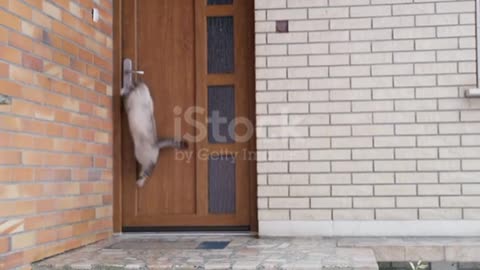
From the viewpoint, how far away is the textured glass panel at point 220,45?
13.7ft

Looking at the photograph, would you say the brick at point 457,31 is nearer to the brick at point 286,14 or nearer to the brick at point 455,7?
the brick at point 455,7

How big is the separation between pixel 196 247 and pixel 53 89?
129cm

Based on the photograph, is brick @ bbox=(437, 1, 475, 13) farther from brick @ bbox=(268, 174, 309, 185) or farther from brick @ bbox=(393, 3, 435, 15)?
brick @ bbox=(268, 174, 309, 185)

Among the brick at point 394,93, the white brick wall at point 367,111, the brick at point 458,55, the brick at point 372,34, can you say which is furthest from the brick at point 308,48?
the brick at point 458,55

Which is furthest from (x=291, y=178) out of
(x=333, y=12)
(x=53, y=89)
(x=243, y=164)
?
(x=53, y=89)

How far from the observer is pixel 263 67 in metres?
3.96

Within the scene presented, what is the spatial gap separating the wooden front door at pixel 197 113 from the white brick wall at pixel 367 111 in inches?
9.0

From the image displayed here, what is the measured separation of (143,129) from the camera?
411cm

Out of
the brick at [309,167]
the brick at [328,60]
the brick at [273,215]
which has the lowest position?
the brick at [273,215]

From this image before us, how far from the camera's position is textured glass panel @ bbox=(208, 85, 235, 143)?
163 inches

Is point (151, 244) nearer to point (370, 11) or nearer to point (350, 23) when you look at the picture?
point (350, 23)

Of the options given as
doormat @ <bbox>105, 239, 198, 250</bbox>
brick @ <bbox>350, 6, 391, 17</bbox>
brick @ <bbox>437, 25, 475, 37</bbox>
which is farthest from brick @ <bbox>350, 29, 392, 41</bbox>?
doormat @ <bbox>105, 239, 198, 250</bbox>

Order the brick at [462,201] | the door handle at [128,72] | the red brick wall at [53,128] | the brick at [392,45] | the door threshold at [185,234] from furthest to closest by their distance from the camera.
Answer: the door handle at [128,72] → the door threshold at [185,234] → the brick at [392,45] → the brick at [462,201] → the red brick wall at [53,128]

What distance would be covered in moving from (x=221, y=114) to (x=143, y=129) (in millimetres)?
569
